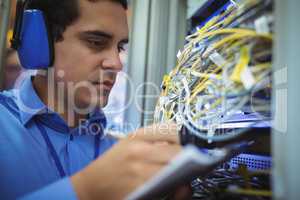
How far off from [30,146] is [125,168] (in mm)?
557

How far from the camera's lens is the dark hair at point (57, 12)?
2.71ft

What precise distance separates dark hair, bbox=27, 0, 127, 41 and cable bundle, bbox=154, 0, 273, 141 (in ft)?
1.49

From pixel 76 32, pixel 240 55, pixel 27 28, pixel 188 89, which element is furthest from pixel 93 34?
pixel 240 55

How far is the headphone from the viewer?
813mm

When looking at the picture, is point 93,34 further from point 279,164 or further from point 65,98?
point 279,164

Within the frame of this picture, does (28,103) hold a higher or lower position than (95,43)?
lower

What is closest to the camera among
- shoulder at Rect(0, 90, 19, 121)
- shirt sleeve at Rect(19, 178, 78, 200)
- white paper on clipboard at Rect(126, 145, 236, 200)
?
white paper on clipboard at Rect(126, 145, 236, 200)

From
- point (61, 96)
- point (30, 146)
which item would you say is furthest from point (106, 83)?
point (30, 146)

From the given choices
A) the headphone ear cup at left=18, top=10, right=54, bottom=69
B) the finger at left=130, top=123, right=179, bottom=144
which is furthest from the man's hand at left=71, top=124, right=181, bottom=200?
the headphone ear cup at left=18, top=10, right=54, bottom=69

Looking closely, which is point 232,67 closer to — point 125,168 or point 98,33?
point 125,168

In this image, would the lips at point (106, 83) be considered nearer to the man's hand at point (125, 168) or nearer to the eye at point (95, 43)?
the eye at point (95, 43)

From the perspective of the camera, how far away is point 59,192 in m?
0.43

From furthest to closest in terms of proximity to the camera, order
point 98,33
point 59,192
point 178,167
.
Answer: point 98,33 → point 59,192 → point 178,167

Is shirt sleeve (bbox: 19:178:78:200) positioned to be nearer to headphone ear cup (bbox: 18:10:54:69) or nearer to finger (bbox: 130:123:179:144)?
finger (bbox: 130:123:179:144)
